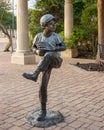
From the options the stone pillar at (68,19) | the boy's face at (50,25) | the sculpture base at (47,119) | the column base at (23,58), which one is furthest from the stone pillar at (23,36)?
the boy's face at (50,25)

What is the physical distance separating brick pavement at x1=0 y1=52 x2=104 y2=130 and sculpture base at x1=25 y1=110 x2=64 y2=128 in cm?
9

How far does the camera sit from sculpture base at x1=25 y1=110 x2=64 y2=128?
4.94 m

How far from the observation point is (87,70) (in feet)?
37.0

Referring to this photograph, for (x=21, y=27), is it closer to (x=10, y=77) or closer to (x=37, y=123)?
(x=10, y=77)

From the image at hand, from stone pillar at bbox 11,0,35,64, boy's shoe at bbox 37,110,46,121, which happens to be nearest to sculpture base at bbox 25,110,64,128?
boy's shoe at bbox 37,110,46,121

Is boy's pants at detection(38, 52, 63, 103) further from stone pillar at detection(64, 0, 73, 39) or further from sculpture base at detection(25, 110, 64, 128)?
stone pillar at detection(64, 0, 73, 39)

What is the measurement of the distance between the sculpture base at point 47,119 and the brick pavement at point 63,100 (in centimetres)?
9

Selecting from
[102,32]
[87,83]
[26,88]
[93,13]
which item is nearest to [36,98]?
[26,88]

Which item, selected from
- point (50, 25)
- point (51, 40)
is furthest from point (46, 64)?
point (50, 25)

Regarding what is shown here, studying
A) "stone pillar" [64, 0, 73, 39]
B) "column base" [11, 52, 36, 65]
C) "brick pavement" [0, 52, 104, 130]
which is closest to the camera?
"brick pavement" [0, 52, 104, 130]

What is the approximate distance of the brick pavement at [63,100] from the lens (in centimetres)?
507

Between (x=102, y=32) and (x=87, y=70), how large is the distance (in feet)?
7.00

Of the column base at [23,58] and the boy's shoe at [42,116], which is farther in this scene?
the column base at [23,58]

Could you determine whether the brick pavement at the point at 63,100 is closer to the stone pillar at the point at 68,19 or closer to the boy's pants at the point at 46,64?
the boy's pants at the point at 46,64
